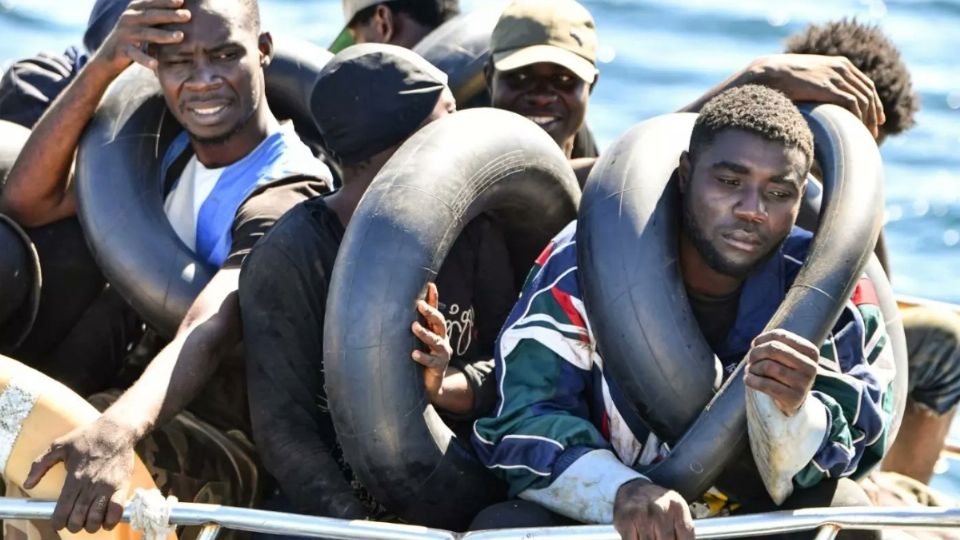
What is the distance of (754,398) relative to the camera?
11.1 ft

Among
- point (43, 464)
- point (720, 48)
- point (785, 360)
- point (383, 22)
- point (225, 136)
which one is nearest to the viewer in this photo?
point (785, 360)

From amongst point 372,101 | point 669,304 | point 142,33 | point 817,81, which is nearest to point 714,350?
point 669,304

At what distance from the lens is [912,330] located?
502 centimetres

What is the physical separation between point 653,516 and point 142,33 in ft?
5.58

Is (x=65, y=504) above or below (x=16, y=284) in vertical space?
below

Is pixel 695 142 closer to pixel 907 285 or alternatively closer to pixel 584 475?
pixel 584 475

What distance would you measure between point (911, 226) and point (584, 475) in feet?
20.6

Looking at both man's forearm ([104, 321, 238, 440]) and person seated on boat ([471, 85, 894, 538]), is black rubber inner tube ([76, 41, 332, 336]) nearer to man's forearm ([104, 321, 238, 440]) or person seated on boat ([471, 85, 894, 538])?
man's forearm ([104, 321, 238, 440])

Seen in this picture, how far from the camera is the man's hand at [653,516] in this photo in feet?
10.9

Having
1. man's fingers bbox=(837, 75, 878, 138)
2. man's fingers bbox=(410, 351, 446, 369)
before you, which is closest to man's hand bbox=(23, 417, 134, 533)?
man's fingers bbox=(410, 351, 446, 369)

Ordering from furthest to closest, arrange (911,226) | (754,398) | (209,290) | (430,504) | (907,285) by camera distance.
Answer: (911,226) → (907,285) → (209,290) → (430,504) → (754,398)

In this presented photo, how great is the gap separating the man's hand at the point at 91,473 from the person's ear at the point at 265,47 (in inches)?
47.3

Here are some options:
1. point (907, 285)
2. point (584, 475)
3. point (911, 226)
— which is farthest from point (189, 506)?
point (911, 226)

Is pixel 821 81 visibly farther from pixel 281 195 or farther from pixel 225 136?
pixel 225 136
